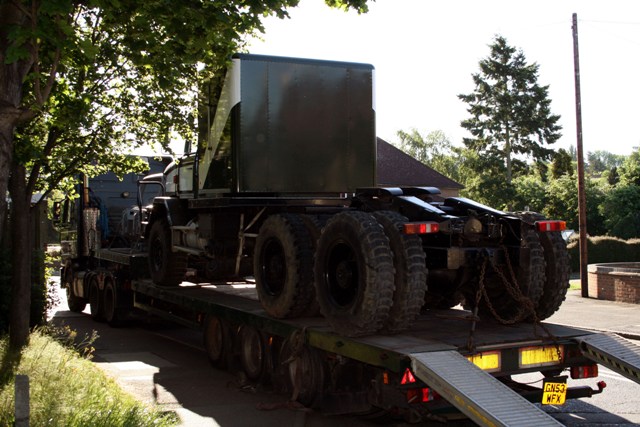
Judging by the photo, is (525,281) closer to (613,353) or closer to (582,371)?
(582,371)

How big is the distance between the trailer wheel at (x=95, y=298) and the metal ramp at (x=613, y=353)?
11.1 metres

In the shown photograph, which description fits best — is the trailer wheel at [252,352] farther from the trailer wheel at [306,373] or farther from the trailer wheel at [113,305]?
the trailer wheel at [113,305]

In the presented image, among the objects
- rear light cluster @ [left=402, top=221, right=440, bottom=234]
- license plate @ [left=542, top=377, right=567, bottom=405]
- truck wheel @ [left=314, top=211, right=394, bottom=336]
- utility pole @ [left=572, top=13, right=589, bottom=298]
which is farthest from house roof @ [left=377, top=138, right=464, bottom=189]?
license plate @ [left=542, top=377, right=567, bottom=405]

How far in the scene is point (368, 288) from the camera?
6.62m

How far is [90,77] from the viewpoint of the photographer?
1056 cm

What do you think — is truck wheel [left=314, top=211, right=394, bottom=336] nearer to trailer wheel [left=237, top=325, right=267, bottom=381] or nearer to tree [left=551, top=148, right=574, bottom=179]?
trailer wheel [left=237, top=325, right=267, bottom=381]

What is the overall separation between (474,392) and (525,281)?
203 cm

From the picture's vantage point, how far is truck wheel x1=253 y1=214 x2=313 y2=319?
8133 mm

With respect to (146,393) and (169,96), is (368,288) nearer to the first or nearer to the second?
(146,393)

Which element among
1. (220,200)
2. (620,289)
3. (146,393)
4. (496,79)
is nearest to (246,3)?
(220,200)

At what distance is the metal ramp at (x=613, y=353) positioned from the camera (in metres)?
6.38

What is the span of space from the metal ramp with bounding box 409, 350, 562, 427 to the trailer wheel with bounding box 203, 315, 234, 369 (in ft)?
14.3

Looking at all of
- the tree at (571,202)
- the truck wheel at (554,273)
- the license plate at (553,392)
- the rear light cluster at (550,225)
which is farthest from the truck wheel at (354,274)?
the tree at (571,202)

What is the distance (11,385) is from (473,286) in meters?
4.67
